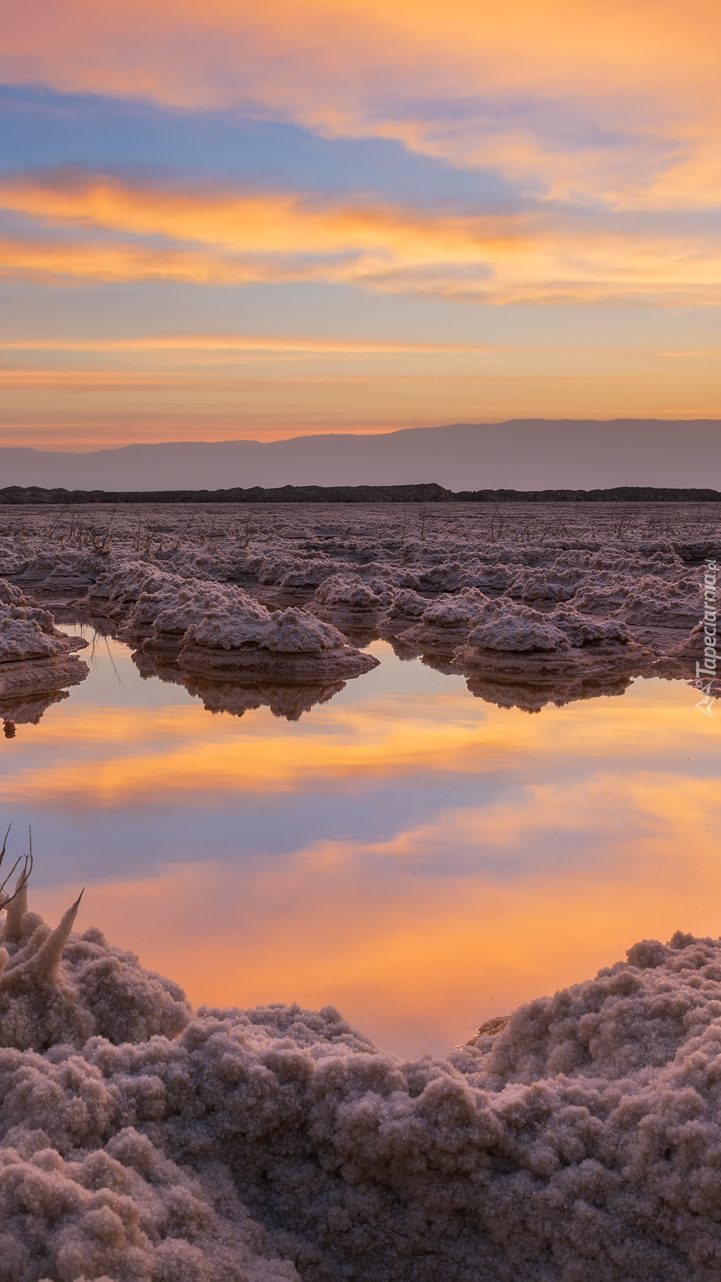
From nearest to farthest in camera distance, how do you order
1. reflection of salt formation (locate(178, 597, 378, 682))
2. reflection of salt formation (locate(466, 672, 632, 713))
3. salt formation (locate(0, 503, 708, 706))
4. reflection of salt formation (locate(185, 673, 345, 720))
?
reflection of salt formation (locate(185, 673, 345, 720)), reflection of salt formation (locate(466, 672, 632, 713)), reflection of salt formation (locate(178, 597, 378, 682)), salt formation (locate(0, 503, 708, 706))

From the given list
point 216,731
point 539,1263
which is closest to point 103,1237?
point 539,1263

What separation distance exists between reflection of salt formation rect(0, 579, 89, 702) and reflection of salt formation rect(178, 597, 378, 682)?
144 centimetres

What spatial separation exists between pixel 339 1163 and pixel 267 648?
9515mm

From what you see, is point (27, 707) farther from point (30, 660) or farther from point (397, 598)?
point (397, 598)

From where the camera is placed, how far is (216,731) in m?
9.14

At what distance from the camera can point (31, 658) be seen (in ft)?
37.6

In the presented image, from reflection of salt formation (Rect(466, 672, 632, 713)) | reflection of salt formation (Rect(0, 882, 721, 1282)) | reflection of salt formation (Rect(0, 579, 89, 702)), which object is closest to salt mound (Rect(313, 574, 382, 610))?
reflection of salt formation (Rect(466, 672, 632, 713))

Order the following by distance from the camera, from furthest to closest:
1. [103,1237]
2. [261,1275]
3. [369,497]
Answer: [369,497], [261,1275], [103,1237]

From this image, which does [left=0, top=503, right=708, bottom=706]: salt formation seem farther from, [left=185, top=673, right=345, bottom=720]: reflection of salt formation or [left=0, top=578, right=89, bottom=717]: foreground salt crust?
[left=0, top=578, right=89, bottom=717]: foreground salt crust

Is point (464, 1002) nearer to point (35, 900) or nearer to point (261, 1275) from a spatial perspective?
point (261, 1275)

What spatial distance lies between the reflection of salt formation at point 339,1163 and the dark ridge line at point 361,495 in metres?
68.0

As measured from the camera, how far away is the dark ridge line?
233 feet

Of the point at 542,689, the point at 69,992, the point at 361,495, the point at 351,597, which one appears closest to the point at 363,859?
the point at 69,992

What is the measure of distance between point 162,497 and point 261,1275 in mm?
75397
